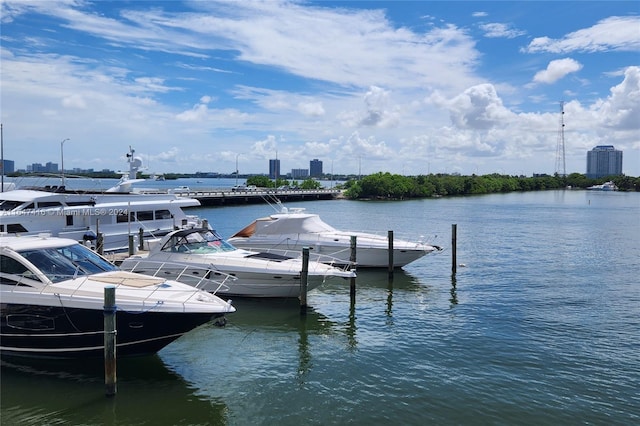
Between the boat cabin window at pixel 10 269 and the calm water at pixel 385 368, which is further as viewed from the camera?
the boat cabin window at pixel 10 269

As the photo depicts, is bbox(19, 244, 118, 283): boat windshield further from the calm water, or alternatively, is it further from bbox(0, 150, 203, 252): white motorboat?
bbox(0, 150, 203, 252): white motorboat

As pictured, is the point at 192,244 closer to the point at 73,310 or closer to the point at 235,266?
the point at 235,266

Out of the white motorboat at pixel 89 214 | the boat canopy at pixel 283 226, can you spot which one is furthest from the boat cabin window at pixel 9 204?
the boat canopy at pixel 283 226

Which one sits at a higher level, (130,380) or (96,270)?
(96,270)

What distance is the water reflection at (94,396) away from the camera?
12.4 metres

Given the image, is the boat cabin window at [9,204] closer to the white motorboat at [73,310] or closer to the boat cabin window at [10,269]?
the white motorboat at [73,310]

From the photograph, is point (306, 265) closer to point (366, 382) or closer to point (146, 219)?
point (366, 382)

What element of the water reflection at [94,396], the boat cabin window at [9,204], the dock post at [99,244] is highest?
the boat cabin window at [9,204]

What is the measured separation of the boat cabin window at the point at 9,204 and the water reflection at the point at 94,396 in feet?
58.2

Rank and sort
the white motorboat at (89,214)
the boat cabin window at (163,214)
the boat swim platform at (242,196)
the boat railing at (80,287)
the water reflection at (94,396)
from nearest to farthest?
1. the water reflection at (94,396)
2. the boat railing at (80,287)
3. the white motorboat at (89,214)
4. the boat cabin window at (163,214)
5. the boat swim platform at (242,196)

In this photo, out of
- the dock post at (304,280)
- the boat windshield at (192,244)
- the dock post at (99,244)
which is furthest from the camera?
the dock post at (99,244)

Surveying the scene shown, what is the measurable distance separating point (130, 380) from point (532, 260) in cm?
2836

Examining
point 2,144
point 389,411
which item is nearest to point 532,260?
point 389,411

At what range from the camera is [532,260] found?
34812mm
